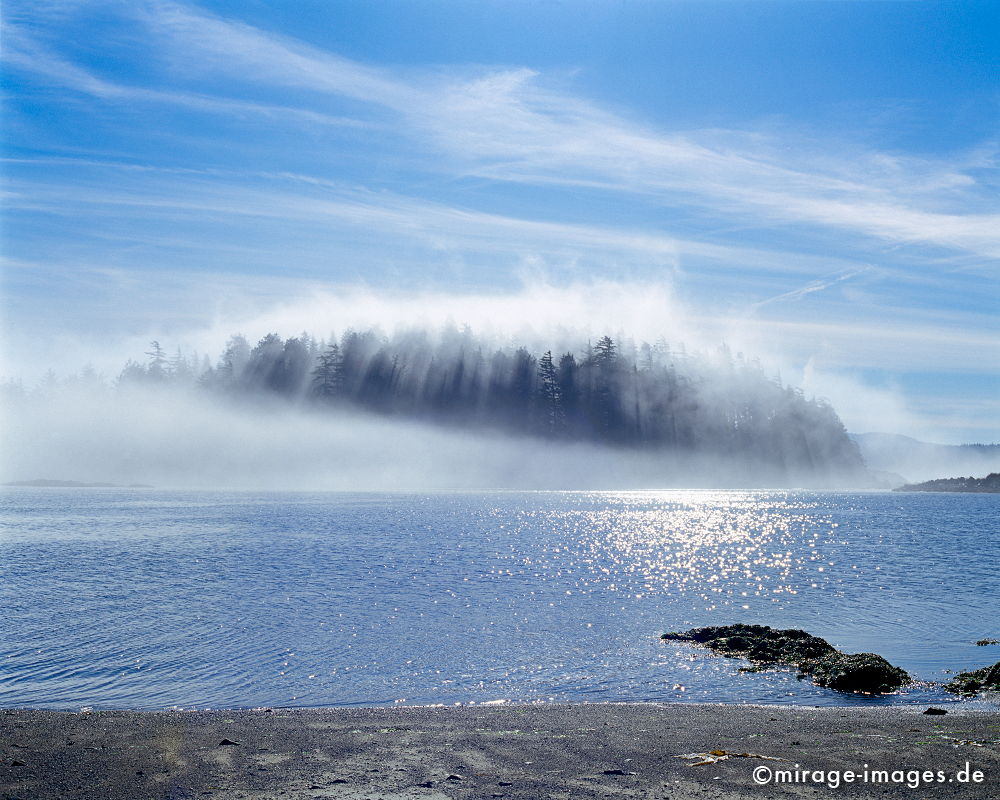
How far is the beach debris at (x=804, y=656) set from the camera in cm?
2575

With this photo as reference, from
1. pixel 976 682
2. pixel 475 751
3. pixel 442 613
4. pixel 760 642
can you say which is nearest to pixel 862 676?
pixel 976 682

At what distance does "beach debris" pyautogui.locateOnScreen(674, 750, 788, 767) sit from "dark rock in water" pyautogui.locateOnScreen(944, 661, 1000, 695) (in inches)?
487

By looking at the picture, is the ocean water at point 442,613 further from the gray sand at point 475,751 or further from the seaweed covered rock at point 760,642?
the gray sand at point 475,751

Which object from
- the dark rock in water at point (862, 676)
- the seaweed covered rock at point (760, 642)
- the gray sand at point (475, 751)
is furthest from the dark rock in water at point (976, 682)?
the seaweed covered rock at point (760, 642)

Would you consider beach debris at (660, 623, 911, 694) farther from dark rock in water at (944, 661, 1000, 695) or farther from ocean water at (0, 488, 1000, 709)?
dark rock in water at (944, 661, 1000, 695)

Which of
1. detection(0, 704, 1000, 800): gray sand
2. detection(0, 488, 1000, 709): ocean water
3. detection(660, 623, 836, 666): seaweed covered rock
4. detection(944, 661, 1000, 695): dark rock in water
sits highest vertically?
detection(0, 704, 1000, 800): gray sand

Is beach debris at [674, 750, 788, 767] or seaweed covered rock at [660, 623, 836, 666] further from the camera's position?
seaweed covered rock at [660, 623, 836, 666]

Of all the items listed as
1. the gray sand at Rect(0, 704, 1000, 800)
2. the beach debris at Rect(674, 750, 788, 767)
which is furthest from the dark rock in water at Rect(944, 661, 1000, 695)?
the beach debris at Rect(674, 750, 788, 767)

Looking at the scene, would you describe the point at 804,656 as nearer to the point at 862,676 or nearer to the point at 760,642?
the point at 760,642

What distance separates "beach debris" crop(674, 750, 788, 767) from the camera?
16172mm

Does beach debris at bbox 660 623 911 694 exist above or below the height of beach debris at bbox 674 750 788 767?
below

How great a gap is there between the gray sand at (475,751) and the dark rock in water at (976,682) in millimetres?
4004

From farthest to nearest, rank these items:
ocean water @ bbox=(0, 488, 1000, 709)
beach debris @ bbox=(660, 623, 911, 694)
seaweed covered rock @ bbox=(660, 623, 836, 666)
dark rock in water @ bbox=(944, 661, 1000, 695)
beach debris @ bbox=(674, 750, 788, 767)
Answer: seaweed covered rock @ bbox=(660, 623, 836, 666), ocean water @ bbox=(0, 488, 1000, 709), beach debris @ bbox=(660, 623, 911, 694), dark rock in water @ bbox=(944, 661, 1000, 695), beach debris @ bbox=(674, 750, 788, 767)

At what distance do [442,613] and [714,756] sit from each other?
968 inches
